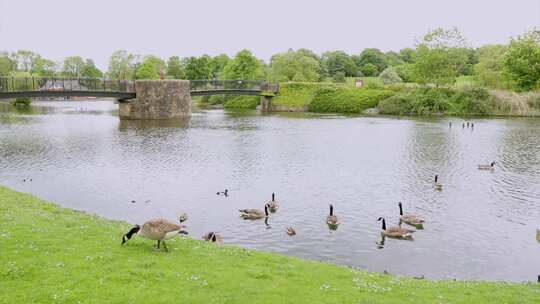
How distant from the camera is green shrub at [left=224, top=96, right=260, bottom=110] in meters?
123

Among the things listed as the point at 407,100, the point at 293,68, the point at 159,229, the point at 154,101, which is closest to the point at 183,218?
the point at 159,229

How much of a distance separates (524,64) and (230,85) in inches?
2327

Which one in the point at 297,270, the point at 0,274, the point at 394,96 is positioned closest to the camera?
the point at 0,274

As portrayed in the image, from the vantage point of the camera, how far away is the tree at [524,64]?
306ft

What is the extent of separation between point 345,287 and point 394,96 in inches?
3688

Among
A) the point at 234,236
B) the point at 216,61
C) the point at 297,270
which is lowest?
the point at 234,236

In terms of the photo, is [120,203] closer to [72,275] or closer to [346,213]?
[346,213]

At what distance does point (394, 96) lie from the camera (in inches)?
4021

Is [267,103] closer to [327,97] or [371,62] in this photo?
[327,97]

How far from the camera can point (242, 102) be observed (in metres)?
127

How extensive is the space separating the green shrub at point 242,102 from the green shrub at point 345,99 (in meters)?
18.5

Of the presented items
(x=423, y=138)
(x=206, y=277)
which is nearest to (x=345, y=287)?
(x=206, y=277)

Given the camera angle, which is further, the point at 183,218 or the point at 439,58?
the point at 439,58

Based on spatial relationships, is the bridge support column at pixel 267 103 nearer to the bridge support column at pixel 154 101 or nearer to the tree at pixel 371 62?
the bridge support column at pixel 154 101
